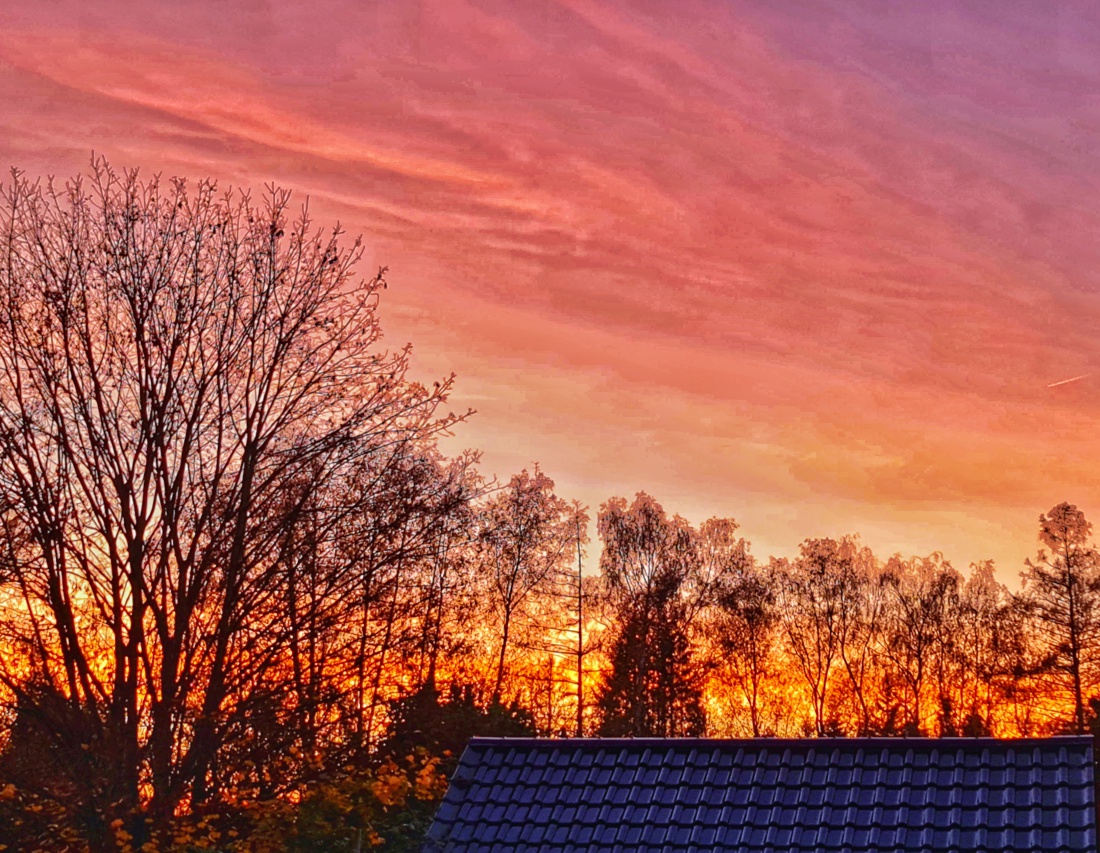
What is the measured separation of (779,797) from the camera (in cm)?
1202

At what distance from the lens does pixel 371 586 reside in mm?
17422

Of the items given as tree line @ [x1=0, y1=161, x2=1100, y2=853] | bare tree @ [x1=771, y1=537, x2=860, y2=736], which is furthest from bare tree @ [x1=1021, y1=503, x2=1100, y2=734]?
tree line @ [x1=0, y1=161, x2=1100, y2=853]

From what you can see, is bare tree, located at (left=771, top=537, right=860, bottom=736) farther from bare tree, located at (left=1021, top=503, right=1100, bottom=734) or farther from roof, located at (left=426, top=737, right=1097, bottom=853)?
roof, located at (left=426, top=737, right=1097, bottom=853)

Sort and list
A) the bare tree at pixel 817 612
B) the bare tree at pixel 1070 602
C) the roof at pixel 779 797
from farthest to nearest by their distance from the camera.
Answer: the bare tree at pixel 817 612 → the bare tree at pixel 1070 602 → the roof at pixel 779 797

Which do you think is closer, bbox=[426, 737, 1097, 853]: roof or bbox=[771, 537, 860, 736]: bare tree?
bbox=[426, 737, 1097, 853]: roof

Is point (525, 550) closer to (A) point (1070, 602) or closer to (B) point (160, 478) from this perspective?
(A) point (1070, 602)

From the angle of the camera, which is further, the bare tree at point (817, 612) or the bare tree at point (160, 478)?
the bare tree at point (817, 612)

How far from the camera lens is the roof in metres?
11.2

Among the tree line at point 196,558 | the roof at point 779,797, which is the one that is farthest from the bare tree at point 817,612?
the roof at point 779,797

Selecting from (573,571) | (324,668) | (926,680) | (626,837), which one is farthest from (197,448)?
(926,680)

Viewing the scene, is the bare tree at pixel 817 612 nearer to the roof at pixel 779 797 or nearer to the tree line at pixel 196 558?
the tree line at pixel 196 558

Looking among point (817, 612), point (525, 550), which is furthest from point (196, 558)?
point (817, 612)

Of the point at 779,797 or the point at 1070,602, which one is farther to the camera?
the point at 1070,602

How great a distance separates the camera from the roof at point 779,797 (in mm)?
11180
